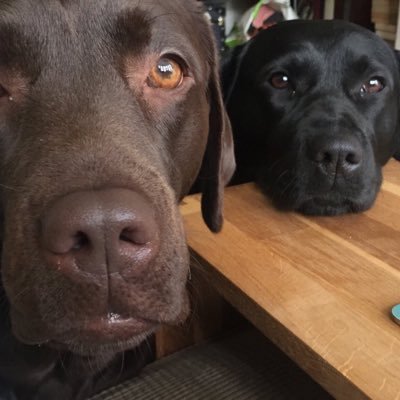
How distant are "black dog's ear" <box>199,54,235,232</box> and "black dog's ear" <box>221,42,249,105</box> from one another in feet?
1.98

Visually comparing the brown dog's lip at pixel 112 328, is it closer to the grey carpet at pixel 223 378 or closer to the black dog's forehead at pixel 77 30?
the black dog's forehead at pixel 77 30

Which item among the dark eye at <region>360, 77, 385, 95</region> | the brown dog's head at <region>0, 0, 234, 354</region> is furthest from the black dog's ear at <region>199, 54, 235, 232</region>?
the dark eye at <region>360, 77, 385, 95</region>

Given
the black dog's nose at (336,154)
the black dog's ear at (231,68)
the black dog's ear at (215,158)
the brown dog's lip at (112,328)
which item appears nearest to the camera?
the brown dog's lip at (112,328)

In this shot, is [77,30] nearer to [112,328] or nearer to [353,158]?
[112,328]

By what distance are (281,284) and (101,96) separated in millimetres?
→ 547

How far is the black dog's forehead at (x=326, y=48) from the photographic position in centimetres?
169

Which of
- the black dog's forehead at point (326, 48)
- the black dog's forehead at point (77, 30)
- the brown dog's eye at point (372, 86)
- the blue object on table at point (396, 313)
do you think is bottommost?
the blue object on table at point (396, 313)

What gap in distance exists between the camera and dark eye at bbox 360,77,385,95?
1.73 metres

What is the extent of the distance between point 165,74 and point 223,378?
0.82m

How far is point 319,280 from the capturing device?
1202mm

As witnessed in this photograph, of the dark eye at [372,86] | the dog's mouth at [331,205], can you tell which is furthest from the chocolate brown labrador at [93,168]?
the dark eye at [372,86]

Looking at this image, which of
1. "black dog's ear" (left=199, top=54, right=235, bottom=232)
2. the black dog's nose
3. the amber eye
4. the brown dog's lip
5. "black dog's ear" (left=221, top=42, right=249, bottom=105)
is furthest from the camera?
"black dog's ear" (left=221, top=42, right=249, bottom=105)

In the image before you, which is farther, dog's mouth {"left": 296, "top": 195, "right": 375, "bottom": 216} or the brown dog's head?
dog's mouth {"left": 296, "top": 195, "right": 375, "bottom": 216}

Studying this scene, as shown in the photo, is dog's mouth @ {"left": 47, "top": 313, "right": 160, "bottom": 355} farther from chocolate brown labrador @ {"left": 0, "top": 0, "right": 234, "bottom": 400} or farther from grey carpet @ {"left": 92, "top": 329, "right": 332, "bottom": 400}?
grey carpet @ {"left": 92, "top": 329, "right": 332, "bottom": 400}
